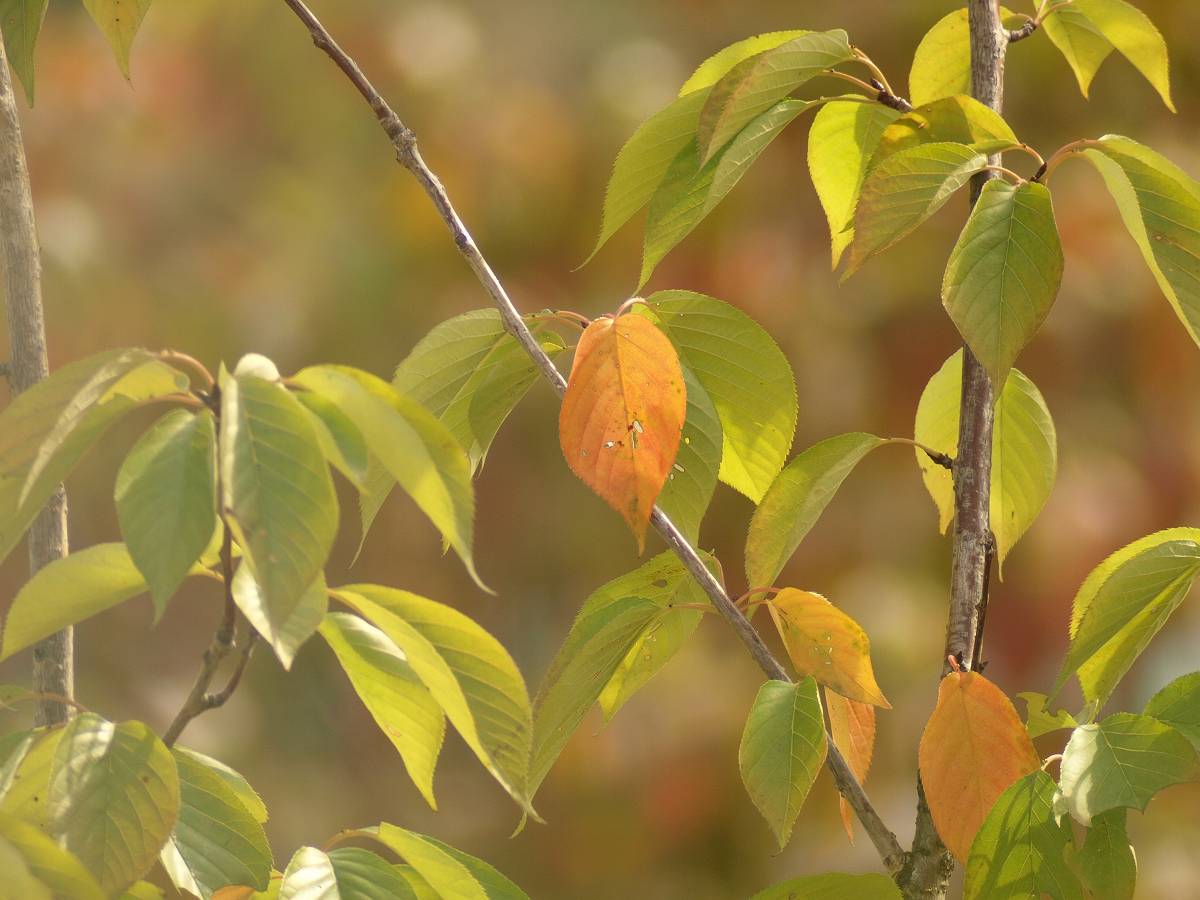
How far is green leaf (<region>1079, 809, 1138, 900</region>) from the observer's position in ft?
1.37

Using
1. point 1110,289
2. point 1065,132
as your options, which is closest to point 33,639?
point 1110,289

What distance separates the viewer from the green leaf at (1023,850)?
41 centimetres

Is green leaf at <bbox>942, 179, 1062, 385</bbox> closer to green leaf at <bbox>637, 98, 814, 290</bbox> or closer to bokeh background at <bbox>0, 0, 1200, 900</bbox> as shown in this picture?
green leaf at <bbox>637, 98, 814, 290</bbox>

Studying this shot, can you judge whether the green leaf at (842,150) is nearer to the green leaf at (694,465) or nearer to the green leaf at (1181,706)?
the green leaf at (694,465)

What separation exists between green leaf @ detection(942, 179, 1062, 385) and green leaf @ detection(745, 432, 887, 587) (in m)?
0.08

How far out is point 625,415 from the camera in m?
0.42

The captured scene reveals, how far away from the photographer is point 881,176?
413 mm

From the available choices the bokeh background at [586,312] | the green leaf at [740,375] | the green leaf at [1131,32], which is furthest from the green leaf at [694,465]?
the bokeh background at [586,312]

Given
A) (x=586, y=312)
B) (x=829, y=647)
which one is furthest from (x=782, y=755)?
(x=586, y=312)

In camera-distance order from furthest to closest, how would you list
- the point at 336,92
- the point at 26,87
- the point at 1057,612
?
1. the point at 336,92
2. the point at 1057,612
3. the point at 26,87

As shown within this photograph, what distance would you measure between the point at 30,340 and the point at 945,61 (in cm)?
38

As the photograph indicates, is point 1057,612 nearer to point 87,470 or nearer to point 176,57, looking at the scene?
point 87,470

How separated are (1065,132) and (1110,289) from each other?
0.32 m

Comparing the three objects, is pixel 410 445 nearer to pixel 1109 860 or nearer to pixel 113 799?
pixel 113 799
